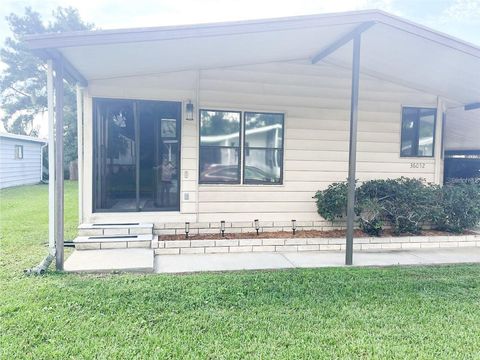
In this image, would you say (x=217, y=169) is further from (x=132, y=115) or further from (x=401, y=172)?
(x=401, y=172)

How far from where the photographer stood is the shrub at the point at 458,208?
21.7ft

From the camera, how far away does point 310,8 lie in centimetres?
1108

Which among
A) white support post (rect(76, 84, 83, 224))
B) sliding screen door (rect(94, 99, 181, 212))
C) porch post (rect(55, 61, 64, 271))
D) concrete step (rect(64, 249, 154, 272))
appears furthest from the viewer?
sliding screen door (rect(94, 99, 181, 212))

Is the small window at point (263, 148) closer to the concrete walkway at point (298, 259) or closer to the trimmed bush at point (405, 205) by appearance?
the trimmed bush at point (405, 205)

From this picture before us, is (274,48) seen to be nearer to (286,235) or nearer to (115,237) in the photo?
(286,235)

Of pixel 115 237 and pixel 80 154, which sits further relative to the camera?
pixel 80 154

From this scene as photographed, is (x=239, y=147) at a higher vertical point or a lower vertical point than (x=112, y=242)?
higher

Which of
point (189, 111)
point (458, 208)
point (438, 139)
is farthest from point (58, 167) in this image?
point (438, 139)

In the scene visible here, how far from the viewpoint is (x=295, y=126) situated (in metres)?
6.81

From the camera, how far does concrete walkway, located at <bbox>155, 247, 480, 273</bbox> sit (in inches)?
192

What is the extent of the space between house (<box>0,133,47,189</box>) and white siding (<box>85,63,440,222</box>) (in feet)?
36.4

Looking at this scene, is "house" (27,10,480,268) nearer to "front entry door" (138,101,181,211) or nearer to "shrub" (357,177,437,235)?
"front entry door" (138,101,181,211)

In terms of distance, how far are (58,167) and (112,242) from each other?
147 centimetres

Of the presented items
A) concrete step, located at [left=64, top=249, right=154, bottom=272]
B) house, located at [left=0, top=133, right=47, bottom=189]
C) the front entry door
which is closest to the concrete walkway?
concrete step, located at [left=64, top=249, right=154, bottom=272]
